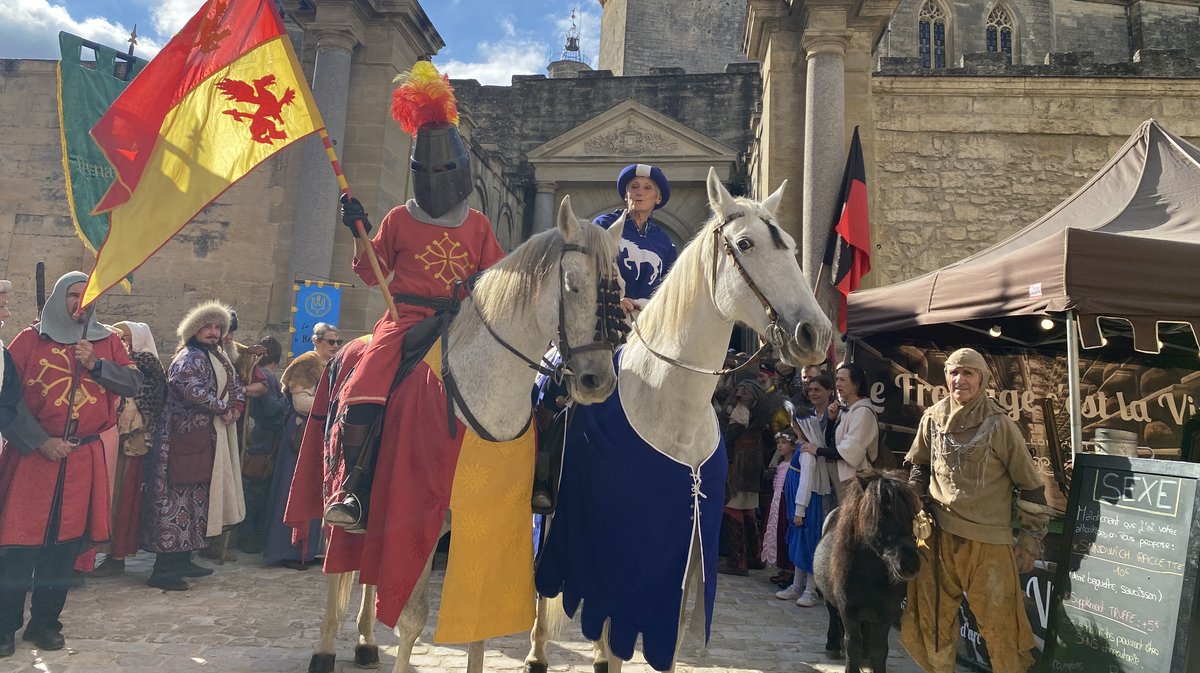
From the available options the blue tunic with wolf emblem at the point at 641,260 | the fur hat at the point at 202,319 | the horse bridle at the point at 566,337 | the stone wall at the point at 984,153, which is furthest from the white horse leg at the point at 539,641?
the stone wall at the point at 984,153

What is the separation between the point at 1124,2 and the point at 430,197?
124ft

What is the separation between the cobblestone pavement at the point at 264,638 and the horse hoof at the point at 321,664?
123 millimetres

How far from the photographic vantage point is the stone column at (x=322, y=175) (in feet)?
28.1

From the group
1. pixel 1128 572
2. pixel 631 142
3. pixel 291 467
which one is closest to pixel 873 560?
pixel 1128 572

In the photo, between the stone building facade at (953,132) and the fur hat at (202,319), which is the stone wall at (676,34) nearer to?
the stone building facade at (953,132)

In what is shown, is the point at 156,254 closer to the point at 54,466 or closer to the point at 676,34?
the point at 54,466

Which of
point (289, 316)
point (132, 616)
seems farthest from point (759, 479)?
point (289, 316)

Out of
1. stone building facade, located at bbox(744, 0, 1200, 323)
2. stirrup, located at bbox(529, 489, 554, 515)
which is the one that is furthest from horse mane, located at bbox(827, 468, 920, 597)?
stone building facade, located at bbox(744, 0, 1200, 323)

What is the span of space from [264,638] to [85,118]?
504 cm

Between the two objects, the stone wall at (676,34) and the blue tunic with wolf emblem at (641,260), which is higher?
the stone wall at (676,34)

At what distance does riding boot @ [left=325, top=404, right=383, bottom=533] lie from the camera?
285cm

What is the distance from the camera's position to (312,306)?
7.90 meters

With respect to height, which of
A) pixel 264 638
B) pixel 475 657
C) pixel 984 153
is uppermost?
pixel 984 153

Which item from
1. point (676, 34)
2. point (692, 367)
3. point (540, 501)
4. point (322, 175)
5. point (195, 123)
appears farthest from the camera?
point (676, 34)
